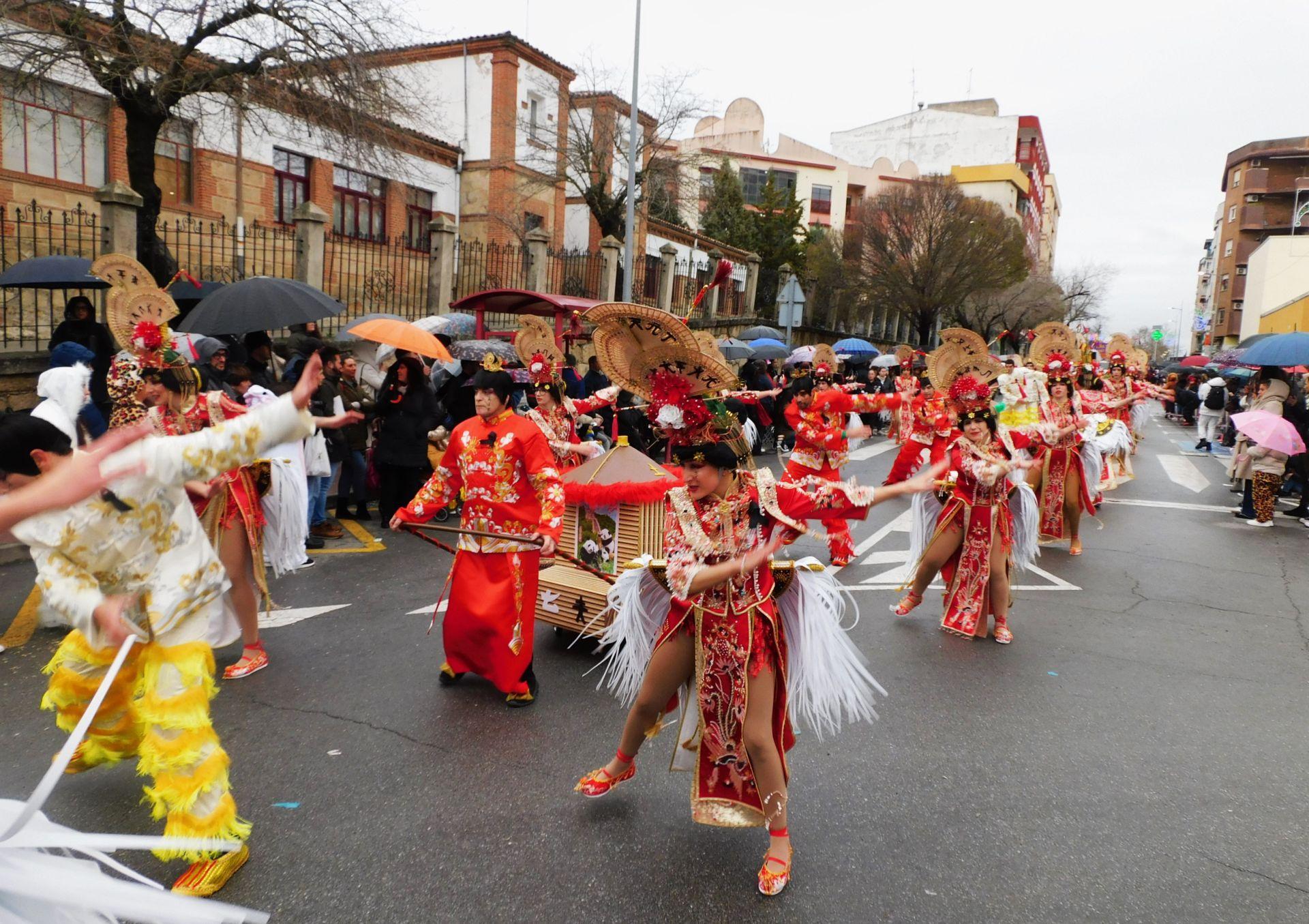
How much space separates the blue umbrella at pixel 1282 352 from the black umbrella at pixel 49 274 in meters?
12.6

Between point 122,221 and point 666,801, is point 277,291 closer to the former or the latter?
point 122,221

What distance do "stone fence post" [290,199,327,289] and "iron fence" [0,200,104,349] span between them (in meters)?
2.62

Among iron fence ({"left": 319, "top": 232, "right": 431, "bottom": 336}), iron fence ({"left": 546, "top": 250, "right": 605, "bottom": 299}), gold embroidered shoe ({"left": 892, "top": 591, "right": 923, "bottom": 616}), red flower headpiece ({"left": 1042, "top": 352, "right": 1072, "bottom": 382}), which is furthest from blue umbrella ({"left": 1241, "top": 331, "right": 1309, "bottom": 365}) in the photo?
iron fence ({"left": 546, "top": 250, "right": 605, "bottom": 299})

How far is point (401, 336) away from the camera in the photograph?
7.84 meters

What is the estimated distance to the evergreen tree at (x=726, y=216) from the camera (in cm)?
3878

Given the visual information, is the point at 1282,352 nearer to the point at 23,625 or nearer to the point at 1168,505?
the point at 1168,505

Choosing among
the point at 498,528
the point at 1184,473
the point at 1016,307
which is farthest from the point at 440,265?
the point at 1016,307

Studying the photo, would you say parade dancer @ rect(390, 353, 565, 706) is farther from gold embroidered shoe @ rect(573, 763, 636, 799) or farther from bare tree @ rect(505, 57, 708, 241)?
bare tree @ rect(505, 57, 708, 241)

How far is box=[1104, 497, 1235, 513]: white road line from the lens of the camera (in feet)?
39.7

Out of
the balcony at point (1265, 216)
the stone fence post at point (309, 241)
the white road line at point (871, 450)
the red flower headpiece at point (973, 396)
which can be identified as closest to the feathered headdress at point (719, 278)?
the red flower headpiece at point (973, 396)

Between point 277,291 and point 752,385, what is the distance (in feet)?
28.9

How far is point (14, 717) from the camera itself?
4.37 m

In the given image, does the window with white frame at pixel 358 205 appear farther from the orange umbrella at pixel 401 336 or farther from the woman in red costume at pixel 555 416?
the woman in red costume at pixel 555 416

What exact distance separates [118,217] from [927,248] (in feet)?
108
